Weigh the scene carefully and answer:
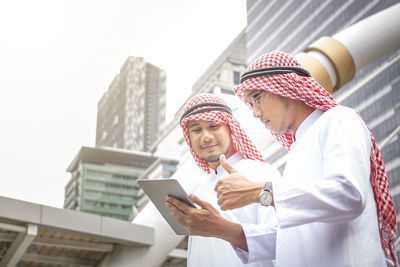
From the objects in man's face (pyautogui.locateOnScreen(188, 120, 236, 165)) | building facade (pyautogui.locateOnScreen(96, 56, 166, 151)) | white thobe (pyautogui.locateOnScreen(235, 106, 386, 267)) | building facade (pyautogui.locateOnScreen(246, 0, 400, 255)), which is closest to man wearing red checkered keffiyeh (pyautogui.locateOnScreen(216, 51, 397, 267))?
white thobe (pyautogui.locateOnScreen(235, 106, 386, 267))

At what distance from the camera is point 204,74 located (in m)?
81.5

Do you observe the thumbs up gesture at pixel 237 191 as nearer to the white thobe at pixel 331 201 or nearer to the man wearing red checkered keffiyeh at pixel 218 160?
the white thobe at pixel 331 201

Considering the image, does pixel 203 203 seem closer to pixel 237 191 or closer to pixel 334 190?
pixel 237 191

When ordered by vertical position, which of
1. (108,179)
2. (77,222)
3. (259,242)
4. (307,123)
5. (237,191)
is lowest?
(259,242)

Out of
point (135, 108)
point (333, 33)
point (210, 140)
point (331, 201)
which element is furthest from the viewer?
point (135, 108)

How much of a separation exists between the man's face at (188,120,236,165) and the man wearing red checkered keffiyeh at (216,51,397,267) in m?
0.57

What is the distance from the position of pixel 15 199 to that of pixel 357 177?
4342mm

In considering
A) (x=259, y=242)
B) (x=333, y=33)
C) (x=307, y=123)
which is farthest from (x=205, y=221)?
(x=333, y=33)

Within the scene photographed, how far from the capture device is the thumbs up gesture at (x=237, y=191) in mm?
1753

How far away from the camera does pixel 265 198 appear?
1.74 meters

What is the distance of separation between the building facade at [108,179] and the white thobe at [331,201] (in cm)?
9823

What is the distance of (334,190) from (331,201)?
0.04 metres

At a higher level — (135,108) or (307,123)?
(135,108)

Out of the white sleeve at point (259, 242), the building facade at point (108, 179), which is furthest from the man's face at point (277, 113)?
the building facade at point (108, 179)
